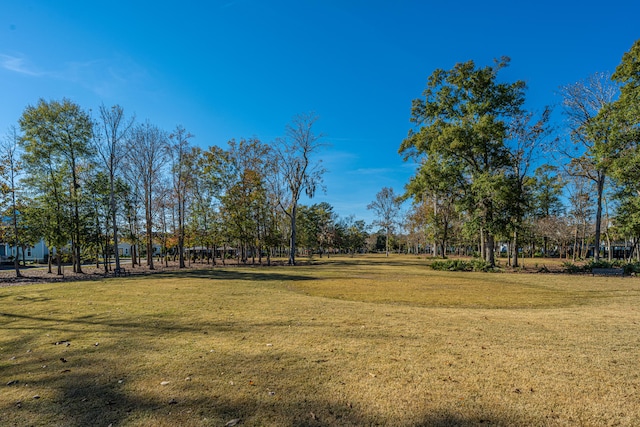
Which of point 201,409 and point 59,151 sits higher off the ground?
point 59,151

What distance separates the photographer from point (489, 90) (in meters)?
26.6

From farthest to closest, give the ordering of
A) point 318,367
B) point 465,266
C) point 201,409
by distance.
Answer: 1. point 465,266
2. point 318,367
3. point 201,409

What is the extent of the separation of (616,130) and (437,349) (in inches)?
1004

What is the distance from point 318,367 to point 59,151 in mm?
26564

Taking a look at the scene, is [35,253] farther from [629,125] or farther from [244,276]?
[629,125]

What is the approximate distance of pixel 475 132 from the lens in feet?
81.7

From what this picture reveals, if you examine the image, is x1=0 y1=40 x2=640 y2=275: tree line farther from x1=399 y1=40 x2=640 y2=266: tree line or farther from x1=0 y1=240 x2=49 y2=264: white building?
x1=0 y1=240 x2=49 y2=264: white building

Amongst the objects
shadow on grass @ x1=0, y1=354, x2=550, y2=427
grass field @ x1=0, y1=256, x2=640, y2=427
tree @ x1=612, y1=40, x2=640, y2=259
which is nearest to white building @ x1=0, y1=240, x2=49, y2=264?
grass field @ x1=0, y1=256, x2=640, y2=427

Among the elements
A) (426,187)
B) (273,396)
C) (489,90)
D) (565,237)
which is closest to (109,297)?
(273,396)

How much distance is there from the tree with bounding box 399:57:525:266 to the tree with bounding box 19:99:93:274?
2665cm

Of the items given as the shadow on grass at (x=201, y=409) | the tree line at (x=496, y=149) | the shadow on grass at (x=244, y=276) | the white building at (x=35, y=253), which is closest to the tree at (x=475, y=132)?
the tree line at (x=496, y=149)

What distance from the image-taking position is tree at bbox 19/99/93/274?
70.4 ft

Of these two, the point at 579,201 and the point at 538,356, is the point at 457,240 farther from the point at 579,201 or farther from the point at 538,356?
the point at 538,356

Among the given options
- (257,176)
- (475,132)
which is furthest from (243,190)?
(475,132)
